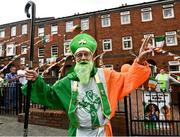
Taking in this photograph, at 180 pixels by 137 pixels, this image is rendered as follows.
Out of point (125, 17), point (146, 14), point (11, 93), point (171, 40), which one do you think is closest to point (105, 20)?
point (125, 17)

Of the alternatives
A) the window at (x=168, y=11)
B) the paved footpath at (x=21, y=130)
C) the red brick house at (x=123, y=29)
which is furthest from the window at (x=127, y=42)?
the paved footpath at (x=21, y=130)

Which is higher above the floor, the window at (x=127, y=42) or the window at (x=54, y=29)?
the window at (x=54, y=29)

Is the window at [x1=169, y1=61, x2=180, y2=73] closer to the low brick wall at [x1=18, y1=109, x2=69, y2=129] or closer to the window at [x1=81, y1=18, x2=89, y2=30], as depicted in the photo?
the window at [x1=81, y1=18, x2=89, y2=30]

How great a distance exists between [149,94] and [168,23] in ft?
72.9

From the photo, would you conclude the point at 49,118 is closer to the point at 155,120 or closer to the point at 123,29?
the point at 155,120

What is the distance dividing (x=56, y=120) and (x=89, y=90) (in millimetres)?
4582

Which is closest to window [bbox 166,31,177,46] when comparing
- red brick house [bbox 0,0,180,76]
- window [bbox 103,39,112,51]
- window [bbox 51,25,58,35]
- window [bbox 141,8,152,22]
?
red brick house [bbox 0,0,180,76]

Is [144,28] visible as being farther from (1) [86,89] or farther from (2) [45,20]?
(1) [86,89]

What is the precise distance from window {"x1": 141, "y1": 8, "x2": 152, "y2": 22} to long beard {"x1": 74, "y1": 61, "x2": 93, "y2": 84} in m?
26.8

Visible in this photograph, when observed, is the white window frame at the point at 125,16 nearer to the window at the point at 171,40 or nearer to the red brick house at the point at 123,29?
the red brick house at the point at 123,29

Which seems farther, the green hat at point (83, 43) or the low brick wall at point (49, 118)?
the low brick wall at point (49, 118)

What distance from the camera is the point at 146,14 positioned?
28.7 m

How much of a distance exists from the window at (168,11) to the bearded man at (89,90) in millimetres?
26469

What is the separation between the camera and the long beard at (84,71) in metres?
2.94
